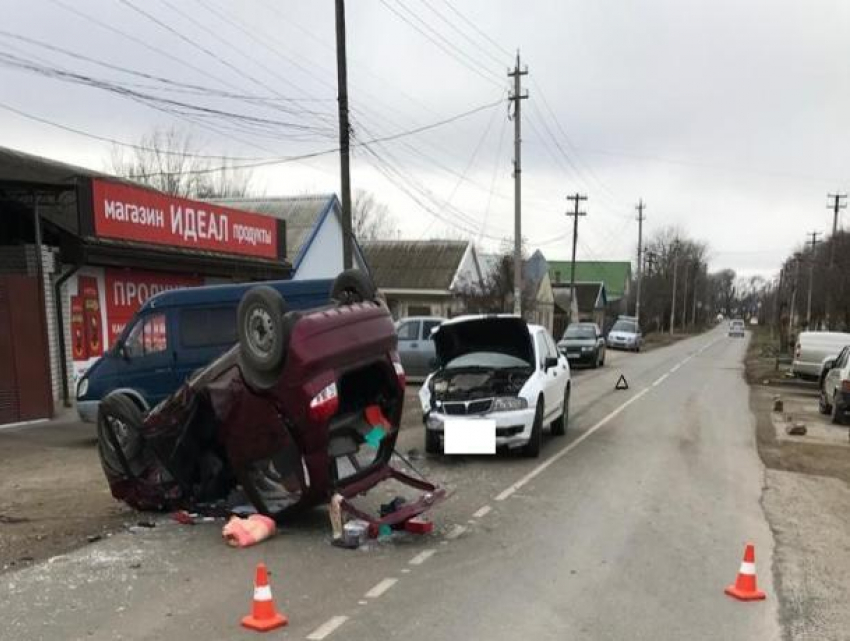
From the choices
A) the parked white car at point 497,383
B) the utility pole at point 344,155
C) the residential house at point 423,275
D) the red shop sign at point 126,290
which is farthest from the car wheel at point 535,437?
the residential house at point 423,275

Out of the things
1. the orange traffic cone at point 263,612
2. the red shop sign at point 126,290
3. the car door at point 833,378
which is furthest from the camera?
the red shop sign at point 126,290

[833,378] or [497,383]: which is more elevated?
[497,383]

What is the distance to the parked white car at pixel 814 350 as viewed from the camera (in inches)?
968

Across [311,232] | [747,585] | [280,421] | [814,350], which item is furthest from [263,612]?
[814,350]

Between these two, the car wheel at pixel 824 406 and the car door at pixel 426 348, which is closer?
the car wheel at pixel 824 406

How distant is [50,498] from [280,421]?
3587mm

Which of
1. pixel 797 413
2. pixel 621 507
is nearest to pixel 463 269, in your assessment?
pixel 797 413

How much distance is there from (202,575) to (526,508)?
3.40 metres

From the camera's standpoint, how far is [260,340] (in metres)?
6.43

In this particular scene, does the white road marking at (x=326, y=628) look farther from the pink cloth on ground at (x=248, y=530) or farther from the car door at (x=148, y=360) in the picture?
the car door at (x=148, y=360)

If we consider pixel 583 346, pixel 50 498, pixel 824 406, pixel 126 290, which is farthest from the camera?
pixel 583 346

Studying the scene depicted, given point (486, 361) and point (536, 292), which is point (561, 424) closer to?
point (486, 361)

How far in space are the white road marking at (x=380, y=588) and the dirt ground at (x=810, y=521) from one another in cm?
258

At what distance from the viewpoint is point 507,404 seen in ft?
33.4
